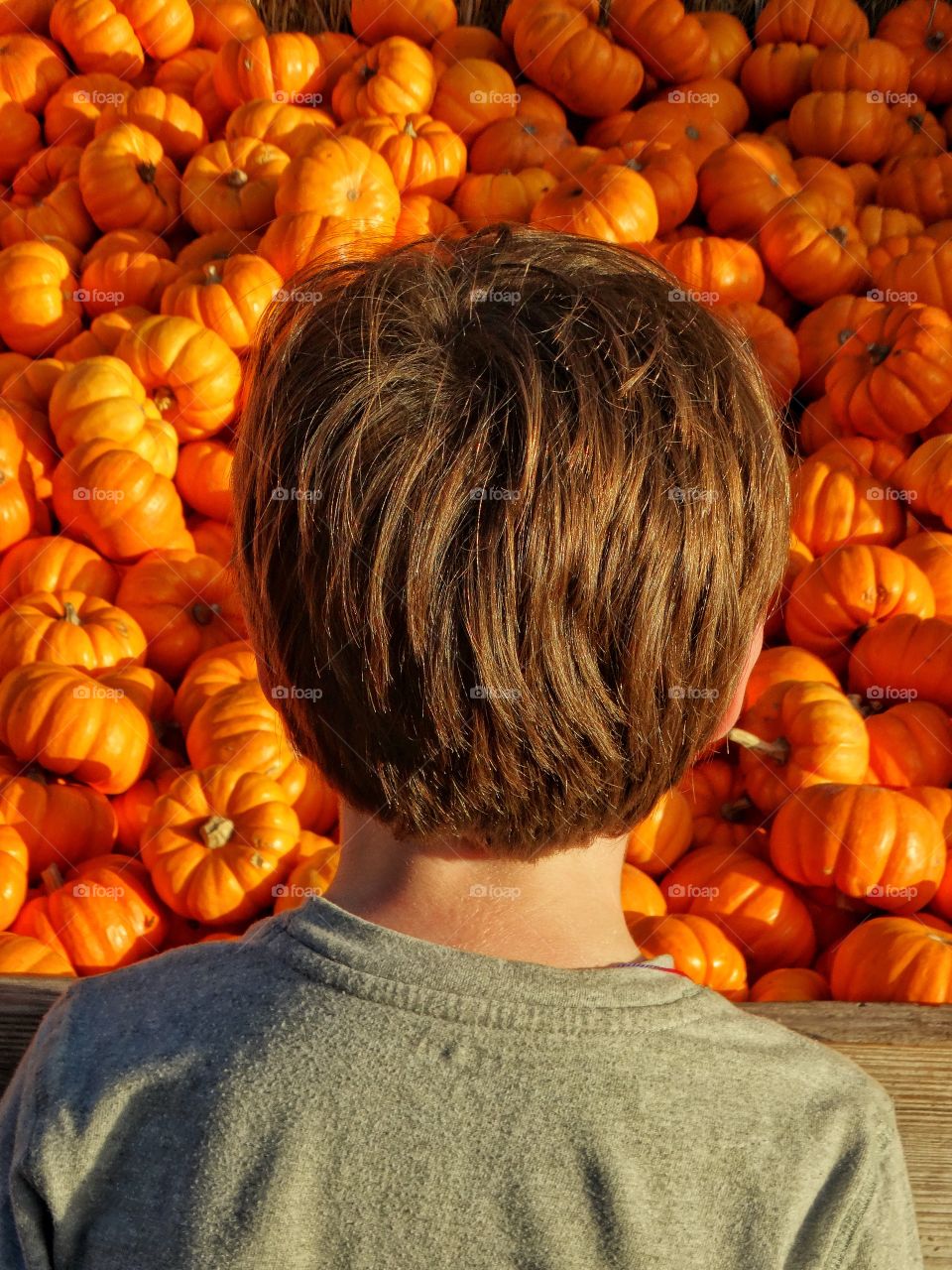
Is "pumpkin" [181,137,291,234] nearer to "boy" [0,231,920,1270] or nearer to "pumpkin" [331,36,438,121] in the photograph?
"pumpkin" [331,36,438,121]

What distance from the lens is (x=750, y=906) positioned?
2371 mm

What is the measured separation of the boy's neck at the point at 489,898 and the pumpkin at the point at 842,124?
358 centimetres

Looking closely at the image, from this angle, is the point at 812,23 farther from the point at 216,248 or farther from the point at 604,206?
the point at 216,248

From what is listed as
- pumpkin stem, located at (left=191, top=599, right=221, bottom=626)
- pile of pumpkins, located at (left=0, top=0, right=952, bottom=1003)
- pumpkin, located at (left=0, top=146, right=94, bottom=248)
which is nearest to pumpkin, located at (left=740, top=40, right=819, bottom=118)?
pile of pumpkins, located at (left=0, top=0, right=952, bottom=1003)

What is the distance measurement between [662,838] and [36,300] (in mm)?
2298

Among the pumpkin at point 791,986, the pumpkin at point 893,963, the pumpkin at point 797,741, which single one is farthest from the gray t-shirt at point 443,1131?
the pumpkin at point 797,741

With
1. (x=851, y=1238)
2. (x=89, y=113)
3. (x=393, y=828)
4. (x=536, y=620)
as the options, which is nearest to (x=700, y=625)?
(x=536, y=620)

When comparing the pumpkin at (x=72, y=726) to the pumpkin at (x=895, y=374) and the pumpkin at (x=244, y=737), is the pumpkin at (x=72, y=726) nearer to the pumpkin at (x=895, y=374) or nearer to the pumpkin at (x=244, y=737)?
the pumpkin at (x=244, y=737)

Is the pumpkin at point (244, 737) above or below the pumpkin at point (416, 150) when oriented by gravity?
below

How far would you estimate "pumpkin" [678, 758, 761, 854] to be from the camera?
8.55ft

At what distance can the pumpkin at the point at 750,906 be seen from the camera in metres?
2.36

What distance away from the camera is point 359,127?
11.9ft

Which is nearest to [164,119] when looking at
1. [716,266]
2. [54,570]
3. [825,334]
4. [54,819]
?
[54,570]

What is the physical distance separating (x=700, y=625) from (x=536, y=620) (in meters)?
0.15
